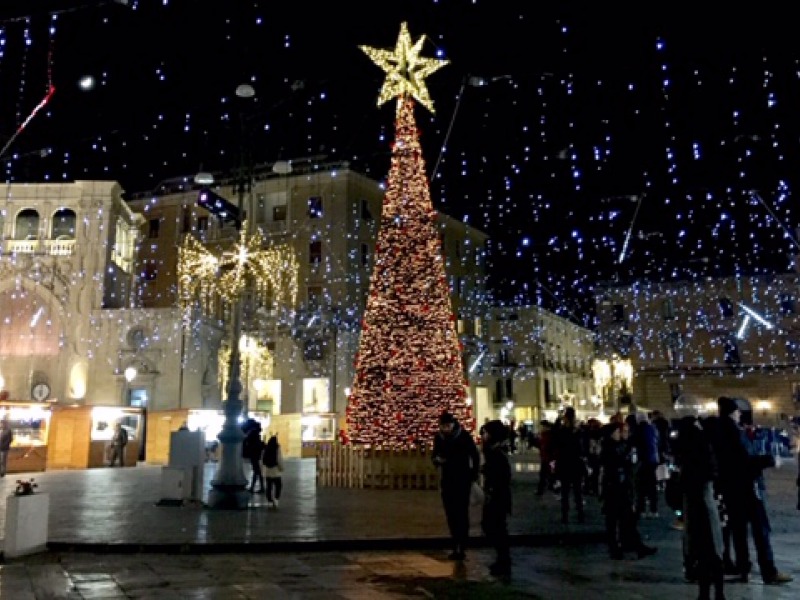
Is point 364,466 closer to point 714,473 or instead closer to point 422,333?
point 422,333

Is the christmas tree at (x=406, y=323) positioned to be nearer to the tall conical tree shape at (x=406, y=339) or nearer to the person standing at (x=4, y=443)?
the tall conical tree shape at (x=406, y=339)

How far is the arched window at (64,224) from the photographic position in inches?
1483

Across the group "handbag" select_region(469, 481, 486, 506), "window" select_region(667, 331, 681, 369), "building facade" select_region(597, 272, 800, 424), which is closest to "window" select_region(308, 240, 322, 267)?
"building facade" select_region(597, 272, 800, 424)

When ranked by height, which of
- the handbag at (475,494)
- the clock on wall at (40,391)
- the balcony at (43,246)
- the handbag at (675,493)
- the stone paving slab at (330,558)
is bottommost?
the stone paving slab at (330,558)

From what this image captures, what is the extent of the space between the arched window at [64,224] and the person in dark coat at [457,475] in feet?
112

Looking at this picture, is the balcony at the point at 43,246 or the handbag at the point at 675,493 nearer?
the handbag at the point at 675,493

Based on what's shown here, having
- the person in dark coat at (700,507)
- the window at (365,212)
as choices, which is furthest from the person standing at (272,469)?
the window at (365,212)

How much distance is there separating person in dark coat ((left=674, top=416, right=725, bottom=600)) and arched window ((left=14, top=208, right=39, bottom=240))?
37.7 m

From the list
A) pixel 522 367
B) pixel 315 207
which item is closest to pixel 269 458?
pixel 315 207

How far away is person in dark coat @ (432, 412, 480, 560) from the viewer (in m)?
8.23

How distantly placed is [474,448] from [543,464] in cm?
763

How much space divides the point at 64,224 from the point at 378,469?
92.1 feet

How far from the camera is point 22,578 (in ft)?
24.0

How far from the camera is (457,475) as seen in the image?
830cm
